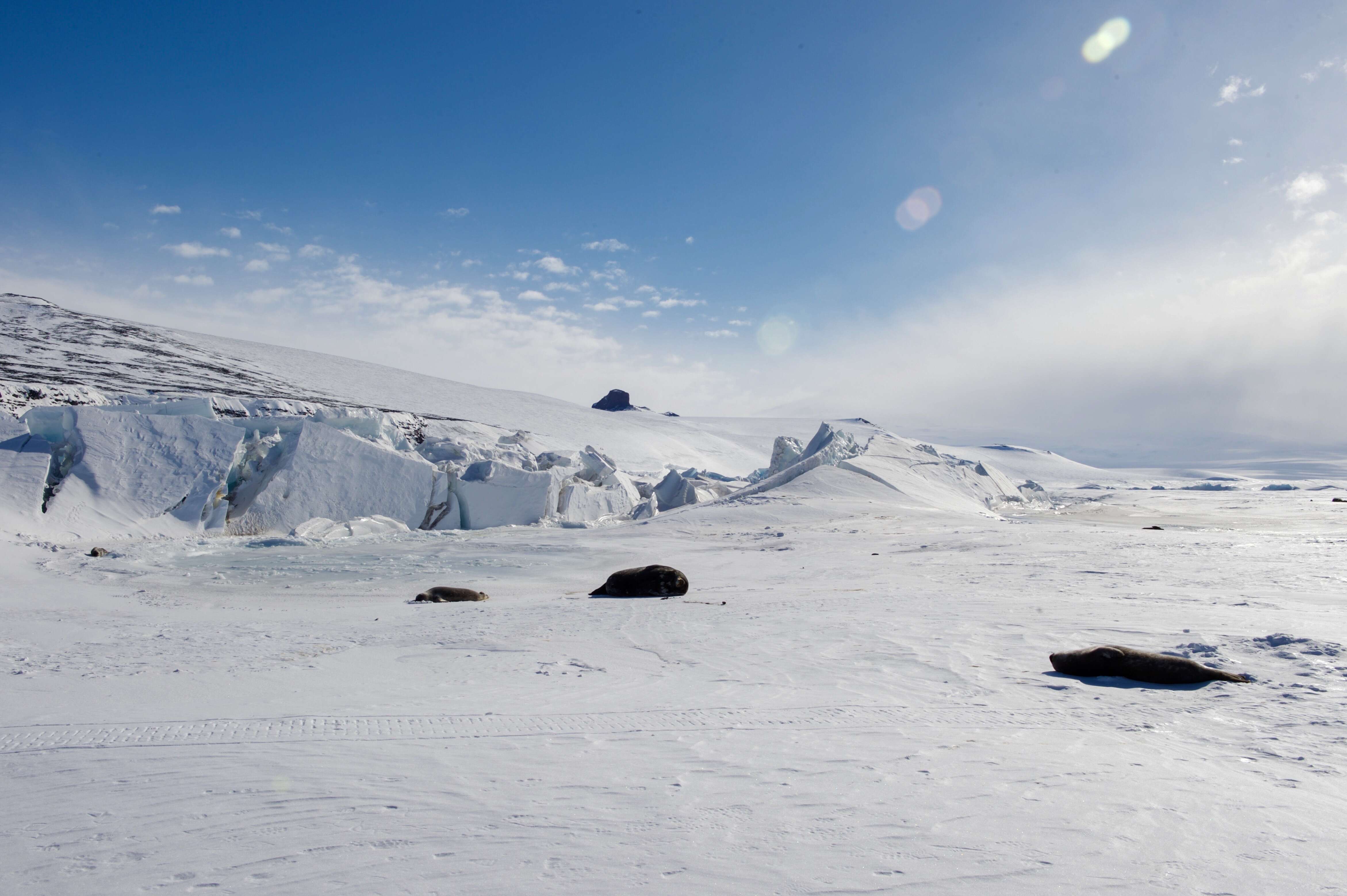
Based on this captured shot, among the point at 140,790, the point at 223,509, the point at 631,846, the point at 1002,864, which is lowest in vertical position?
the point at 223,509

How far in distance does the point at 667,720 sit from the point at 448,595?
5.73m

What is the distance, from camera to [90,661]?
5.17 metres

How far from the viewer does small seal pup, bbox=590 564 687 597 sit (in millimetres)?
9055

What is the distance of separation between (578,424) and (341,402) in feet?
54.3

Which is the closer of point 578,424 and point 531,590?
point 531,590

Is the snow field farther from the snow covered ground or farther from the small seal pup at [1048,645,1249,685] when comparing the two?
the small seal pup at [1048,645,1249,685]

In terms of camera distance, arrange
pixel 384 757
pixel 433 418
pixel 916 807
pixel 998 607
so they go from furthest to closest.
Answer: pixel 433 418, pixel 998 607, pixel 384 757, pixel 916 807

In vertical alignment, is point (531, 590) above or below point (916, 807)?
below

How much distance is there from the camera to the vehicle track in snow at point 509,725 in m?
3.47

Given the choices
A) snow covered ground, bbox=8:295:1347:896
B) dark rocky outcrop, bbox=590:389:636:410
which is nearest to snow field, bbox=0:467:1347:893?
snow covered ground, bbox=8:295:1347:896

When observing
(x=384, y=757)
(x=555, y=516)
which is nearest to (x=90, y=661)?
(x=384, y=757)

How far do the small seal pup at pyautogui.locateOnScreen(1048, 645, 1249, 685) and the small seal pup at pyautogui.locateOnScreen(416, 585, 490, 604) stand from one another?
650 centimetres

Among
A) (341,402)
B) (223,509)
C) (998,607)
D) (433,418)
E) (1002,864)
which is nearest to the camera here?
(1002,864)

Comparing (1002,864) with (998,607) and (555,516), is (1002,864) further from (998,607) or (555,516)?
(555,516)
